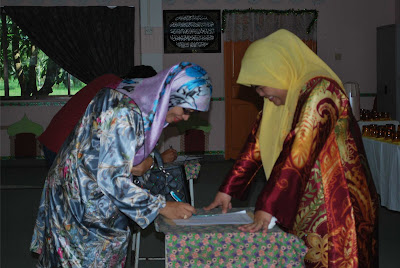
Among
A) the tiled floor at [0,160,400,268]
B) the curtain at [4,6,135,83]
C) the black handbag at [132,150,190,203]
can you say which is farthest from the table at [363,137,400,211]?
the curtain at [4,6,135,83]

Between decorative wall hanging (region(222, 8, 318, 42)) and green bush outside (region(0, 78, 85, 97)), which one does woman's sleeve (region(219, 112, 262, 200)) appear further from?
green bush outside (region(0, 78, 85, 97))

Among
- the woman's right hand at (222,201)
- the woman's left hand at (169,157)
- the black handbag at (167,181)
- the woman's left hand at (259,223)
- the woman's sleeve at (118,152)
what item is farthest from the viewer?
the woman's left hand at (169,157)

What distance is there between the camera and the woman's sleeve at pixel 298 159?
188 cm

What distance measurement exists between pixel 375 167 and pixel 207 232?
10.9 feet

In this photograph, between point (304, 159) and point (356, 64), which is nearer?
point (304, 159)

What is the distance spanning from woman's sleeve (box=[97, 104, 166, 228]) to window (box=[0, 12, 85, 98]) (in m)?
7.20

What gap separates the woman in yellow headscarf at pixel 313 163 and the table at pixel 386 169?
8.37 ft

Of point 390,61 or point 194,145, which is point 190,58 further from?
point 390,61

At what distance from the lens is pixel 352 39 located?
9.16 m

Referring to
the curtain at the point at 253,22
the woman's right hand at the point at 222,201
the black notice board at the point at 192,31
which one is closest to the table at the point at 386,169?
the woman's right hand at the point at 222,201

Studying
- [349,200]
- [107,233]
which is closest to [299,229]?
[349,200]

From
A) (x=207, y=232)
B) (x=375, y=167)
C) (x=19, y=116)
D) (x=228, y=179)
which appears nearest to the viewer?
(x=207, y=232)

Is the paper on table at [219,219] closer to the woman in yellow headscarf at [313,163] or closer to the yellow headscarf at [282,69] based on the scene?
the woman in yellow headscarf at [313,163]

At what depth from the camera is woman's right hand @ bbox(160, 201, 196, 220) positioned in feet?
6.35
